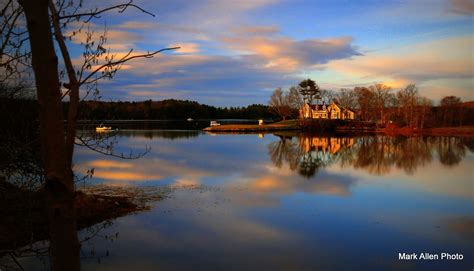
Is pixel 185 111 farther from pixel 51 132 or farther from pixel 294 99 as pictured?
pixel 51 132

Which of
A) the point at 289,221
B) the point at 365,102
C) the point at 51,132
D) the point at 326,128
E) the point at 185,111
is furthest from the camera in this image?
the point at 185,111

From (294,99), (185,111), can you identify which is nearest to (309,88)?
(294,99)

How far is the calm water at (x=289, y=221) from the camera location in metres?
9.58

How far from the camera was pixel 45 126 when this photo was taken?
1.33 meters

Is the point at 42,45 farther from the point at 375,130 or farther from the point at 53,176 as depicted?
the point at 375,130

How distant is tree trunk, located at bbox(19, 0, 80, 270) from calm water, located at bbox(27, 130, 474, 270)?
8116 mm

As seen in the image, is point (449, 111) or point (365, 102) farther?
point (365, 102)

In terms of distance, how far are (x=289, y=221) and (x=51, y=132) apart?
12.3m

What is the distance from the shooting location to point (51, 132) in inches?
52.6

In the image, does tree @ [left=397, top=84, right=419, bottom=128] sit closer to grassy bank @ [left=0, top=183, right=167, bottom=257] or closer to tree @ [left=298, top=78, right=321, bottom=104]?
tree @ [left=298, top=78, right=321, bottom=104]

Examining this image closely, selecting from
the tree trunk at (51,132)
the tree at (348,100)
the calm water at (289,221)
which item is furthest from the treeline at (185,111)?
the tree trunk at (51,132)

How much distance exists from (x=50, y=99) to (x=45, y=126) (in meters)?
0.09

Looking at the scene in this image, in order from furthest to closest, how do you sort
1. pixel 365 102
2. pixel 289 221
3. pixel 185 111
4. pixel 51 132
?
1. pixel 185 111
2. pixel 365 102
3. pixel 289 221
4. pixel 51 132

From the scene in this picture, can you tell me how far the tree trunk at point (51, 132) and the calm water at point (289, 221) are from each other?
812cm
